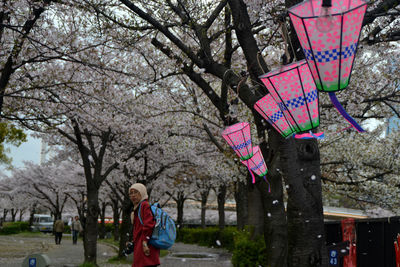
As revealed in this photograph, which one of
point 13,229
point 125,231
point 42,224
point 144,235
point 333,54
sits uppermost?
point 333,54

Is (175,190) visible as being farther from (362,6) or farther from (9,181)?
(362,6)

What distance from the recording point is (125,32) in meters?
8.01

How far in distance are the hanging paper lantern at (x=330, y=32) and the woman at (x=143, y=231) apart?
3252 mm

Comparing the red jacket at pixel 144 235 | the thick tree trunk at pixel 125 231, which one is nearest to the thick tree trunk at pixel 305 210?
the red jacket at pixel 144 235

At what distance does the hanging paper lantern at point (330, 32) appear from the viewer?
8.91 feet

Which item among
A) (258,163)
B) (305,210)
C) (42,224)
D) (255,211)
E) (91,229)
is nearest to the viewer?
(305,210)

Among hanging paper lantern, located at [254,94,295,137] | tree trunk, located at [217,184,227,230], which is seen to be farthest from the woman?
tree trunk, located at [217,184,227,230]

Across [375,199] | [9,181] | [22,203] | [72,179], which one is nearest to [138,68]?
[375,199]

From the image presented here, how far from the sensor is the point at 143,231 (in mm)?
5414

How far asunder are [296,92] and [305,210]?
7.61 feet

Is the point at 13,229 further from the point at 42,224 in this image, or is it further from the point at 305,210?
the point at 305,210

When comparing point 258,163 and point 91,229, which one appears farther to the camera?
point 91,229

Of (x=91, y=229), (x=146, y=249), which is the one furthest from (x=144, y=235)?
(x=91, y=229)

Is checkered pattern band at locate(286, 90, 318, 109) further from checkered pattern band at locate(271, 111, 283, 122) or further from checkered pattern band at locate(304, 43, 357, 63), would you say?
checkered pattern band at locate(271, 111, 283, 122)
